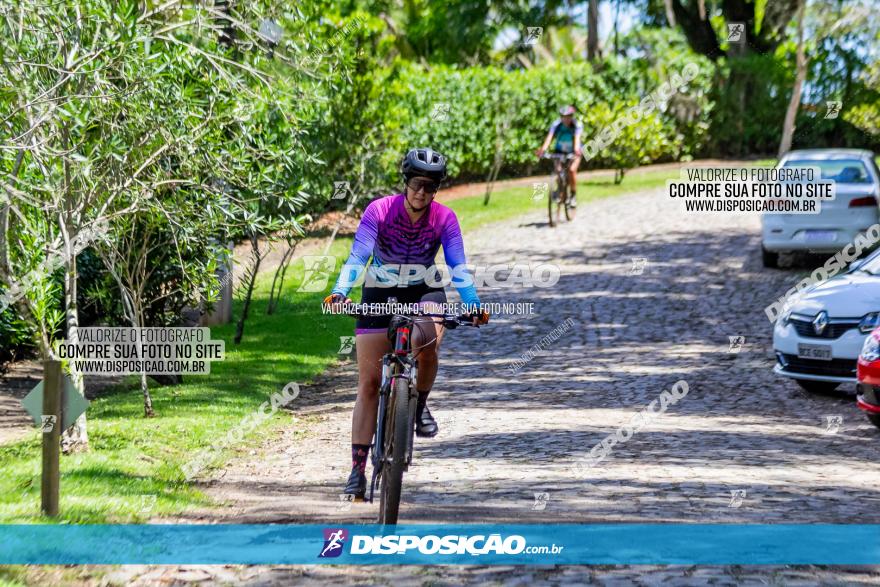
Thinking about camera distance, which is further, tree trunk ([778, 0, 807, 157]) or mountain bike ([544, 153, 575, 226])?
tree trunk ([778, 0, 807, 157])

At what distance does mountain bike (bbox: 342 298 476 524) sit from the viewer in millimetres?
7336

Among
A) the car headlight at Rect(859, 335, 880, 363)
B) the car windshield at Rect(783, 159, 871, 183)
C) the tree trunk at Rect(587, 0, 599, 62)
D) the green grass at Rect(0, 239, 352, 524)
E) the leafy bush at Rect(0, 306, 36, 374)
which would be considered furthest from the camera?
the tree trunk at Rect(587, 0, 599, 62)

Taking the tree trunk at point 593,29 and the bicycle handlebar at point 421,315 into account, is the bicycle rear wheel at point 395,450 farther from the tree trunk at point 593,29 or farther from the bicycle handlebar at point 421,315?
the tree trunk at point 593,29

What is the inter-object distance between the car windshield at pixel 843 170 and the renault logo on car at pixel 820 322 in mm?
9012

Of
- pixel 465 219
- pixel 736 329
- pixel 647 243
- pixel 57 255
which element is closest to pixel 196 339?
pixel 57 255

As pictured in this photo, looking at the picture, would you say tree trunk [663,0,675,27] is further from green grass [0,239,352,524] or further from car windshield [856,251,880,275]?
car windshield [856,251,880,275]

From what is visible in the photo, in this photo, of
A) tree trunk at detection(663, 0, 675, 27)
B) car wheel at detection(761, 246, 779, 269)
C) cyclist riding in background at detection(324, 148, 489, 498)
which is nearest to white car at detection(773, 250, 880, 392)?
cyclist riding in background at detection(324, 148, 489, 498)

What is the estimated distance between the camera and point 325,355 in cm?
1744

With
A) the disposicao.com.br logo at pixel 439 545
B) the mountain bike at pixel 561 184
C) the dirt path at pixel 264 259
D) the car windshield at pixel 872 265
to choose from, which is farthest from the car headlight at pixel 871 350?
the mountain bike at pixel 561 184

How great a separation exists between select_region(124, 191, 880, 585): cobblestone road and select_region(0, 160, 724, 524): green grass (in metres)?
0.43

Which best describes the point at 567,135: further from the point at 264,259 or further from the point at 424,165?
the point at 424,165

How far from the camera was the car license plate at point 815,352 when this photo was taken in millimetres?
12828

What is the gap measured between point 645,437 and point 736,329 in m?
7.05

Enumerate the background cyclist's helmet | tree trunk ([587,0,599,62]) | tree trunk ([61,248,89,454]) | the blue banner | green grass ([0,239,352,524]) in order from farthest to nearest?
tree trunk ([587,0,599,62]), tree trunk ([61,248,89,454]), green grass ([0,239,352,524]), the background cyclist's helmet, the blue banner
